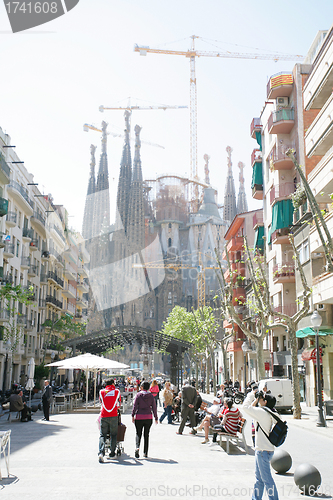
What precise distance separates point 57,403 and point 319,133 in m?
17.0

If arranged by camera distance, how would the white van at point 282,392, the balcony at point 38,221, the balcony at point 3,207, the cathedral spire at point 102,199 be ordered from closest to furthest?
1. the white van at point 282,392
2. the balcony at point 3,207
3. the balcony at point 38,221
4. the cathedral spire at point 102,199

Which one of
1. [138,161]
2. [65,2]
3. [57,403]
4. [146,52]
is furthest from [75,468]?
[146,52]

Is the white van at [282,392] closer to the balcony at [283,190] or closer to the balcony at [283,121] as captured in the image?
the balcony at [283,190]

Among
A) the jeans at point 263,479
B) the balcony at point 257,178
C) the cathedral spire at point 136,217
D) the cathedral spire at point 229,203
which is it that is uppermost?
the cathedral spire at point 229,203

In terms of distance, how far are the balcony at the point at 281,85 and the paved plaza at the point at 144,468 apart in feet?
81.4

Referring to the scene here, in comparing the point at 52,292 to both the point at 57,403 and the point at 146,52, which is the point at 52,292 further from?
the point at 146,52

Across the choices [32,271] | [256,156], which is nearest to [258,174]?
[256,156]

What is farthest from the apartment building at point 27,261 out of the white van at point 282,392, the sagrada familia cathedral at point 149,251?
the sagrada familia cathedral at point 149,251

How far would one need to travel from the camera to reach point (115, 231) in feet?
456

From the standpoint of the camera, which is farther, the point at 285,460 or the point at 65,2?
the point at 285,460

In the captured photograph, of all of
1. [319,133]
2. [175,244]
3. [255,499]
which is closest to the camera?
[255,499]

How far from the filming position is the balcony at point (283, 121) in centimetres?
3509

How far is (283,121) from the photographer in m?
35.1

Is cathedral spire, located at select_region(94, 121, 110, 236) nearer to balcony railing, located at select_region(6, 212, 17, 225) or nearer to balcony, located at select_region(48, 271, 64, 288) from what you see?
balcony, located at select_region(48, 271, 64, 288)
